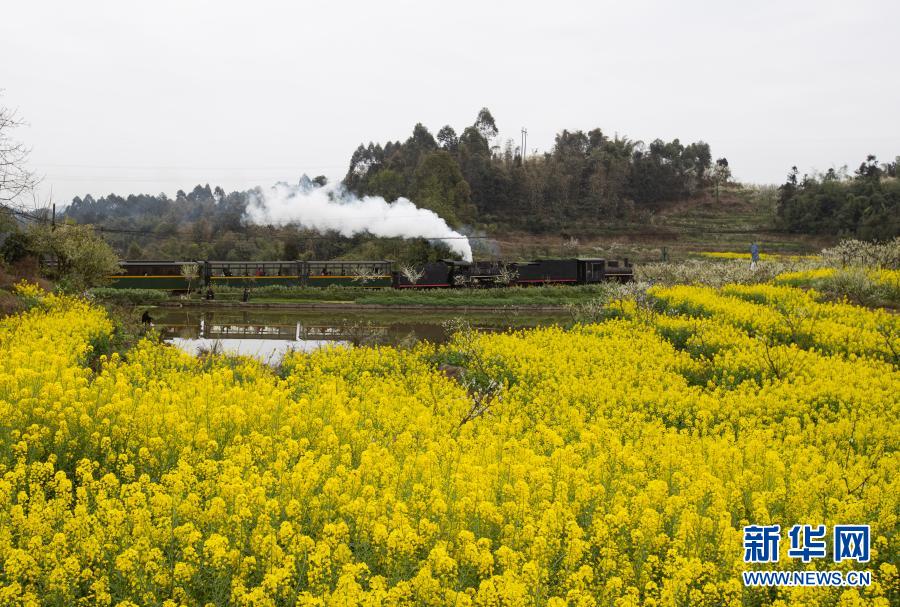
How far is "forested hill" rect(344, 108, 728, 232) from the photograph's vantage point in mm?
77375

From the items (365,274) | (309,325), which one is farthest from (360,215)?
(309,325)

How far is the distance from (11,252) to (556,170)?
69.0m

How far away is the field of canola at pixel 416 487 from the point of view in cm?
425

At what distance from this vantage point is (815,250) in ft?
211

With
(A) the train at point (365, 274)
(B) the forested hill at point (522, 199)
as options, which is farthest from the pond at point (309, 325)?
(B) the forested hill at point (522, 199)

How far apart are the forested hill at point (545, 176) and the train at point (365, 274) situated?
897 inches

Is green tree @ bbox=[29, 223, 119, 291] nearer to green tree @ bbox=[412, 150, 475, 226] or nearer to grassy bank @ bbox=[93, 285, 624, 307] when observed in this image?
grassy bank @ bbox=[93, 285, 624, 307]

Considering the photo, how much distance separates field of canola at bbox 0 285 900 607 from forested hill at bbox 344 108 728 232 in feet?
185

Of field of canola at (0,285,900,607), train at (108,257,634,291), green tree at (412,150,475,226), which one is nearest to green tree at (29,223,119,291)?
train at (108,257,634,291)

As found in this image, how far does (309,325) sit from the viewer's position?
94.3ft

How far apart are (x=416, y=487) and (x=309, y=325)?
79.1 feet

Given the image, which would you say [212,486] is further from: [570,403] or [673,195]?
[673,195]

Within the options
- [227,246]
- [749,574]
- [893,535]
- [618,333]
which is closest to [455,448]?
[749,574]

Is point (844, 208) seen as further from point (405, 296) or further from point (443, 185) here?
point (405, 296)
